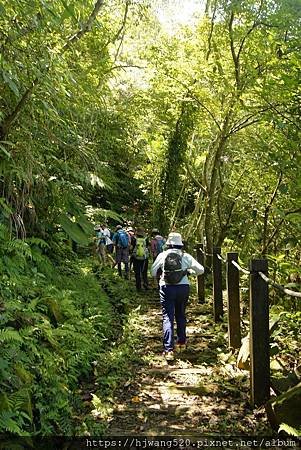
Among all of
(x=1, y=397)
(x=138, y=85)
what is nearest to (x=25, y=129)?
(x=1, y=397)

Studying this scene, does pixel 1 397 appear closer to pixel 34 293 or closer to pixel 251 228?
pixel 34 293

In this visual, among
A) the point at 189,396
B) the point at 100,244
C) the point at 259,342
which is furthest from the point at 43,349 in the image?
the point at 100,244

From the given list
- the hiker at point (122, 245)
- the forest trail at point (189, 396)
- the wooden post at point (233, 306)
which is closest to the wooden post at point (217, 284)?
the forest trail at point (189, 396)

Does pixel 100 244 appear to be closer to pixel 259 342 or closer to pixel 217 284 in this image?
pixel 217 284

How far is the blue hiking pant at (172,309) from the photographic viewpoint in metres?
6.04

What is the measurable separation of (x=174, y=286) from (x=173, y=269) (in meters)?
0.25

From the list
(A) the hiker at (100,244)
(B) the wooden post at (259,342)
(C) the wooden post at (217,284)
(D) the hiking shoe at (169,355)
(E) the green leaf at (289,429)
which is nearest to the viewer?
(E) the green leaf at (289,429)

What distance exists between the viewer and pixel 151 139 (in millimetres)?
19359

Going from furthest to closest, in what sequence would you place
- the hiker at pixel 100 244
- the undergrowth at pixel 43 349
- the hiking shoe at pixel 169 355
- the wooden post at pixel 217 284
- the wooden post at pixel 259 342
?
the hiker at pixel 100 244 → the wooden post at pixel 217 284 → the hiking shoe at pixel 169 355 → the wooden post at pixel 259 342 → the undergrowth at pixel 43 349

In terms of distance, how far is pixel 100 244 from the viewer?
44.8ft

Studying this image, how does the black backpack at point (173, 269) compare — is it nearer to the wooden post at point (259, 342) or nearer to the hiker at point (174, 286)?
the hiker at point (174, 286)

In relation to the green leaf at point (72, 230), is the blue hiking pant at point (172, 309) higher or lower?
lower

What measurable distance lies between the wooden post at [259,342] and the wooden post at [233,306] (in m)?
1.80

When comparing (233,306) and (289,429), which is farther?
(233,306)
